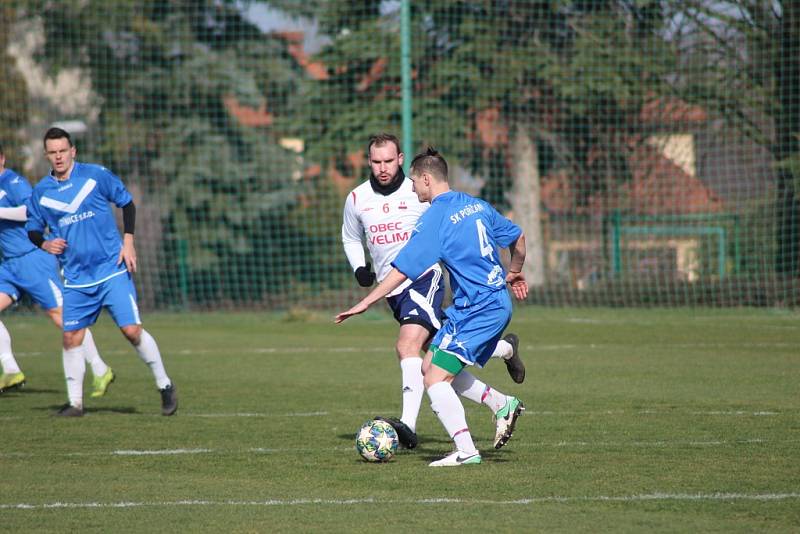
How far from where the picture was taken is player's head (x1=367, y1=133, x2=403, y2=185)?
8.22 metres

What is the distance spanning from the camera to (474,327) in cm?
720

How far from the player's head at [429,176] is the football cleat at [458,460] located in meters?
1.54

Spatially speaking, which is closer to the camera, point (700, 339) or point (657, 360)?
point (657, 360)

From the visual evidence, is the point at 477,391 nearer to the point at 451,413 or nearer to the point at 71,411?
the point at 451,413

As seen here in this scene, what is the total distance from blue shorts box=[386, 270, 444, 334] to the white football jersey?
370 mm

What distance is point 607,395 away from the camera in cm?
1065

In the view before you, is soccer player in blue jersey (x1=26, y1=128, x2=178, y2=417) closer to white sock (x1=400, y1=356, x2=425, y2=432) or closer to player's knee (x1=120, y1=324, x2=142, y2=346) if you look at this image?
player's knee (x1=120, y1=324, x2=142, y2=346)

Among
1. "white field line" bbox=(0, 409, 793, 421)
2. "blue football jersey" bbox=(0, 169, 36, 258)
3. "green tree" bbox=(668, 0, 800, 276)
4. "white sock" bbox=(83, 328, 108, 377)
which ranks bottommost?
"white field line" bbox=(0, 409, 793, 421)

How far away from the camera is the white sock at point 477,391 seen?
25.1 ft

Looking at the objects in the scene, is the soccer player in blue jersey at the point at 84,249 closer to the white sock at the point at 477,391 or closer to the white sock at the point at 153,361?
the white sock at the point at 153,361

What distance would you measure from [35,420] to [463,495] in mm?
4911

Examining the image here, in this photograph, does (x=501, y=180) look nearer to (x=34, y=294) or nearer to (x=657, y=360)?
(x=657, y=360)

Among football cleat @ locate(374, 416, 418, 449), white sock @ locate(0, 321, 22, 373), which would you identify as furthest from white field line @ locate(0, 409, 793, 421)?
football cleat @ locate(374, 416, 418, 449)

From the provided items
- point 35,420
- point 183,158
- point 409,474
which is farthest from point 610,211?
point 409,474
